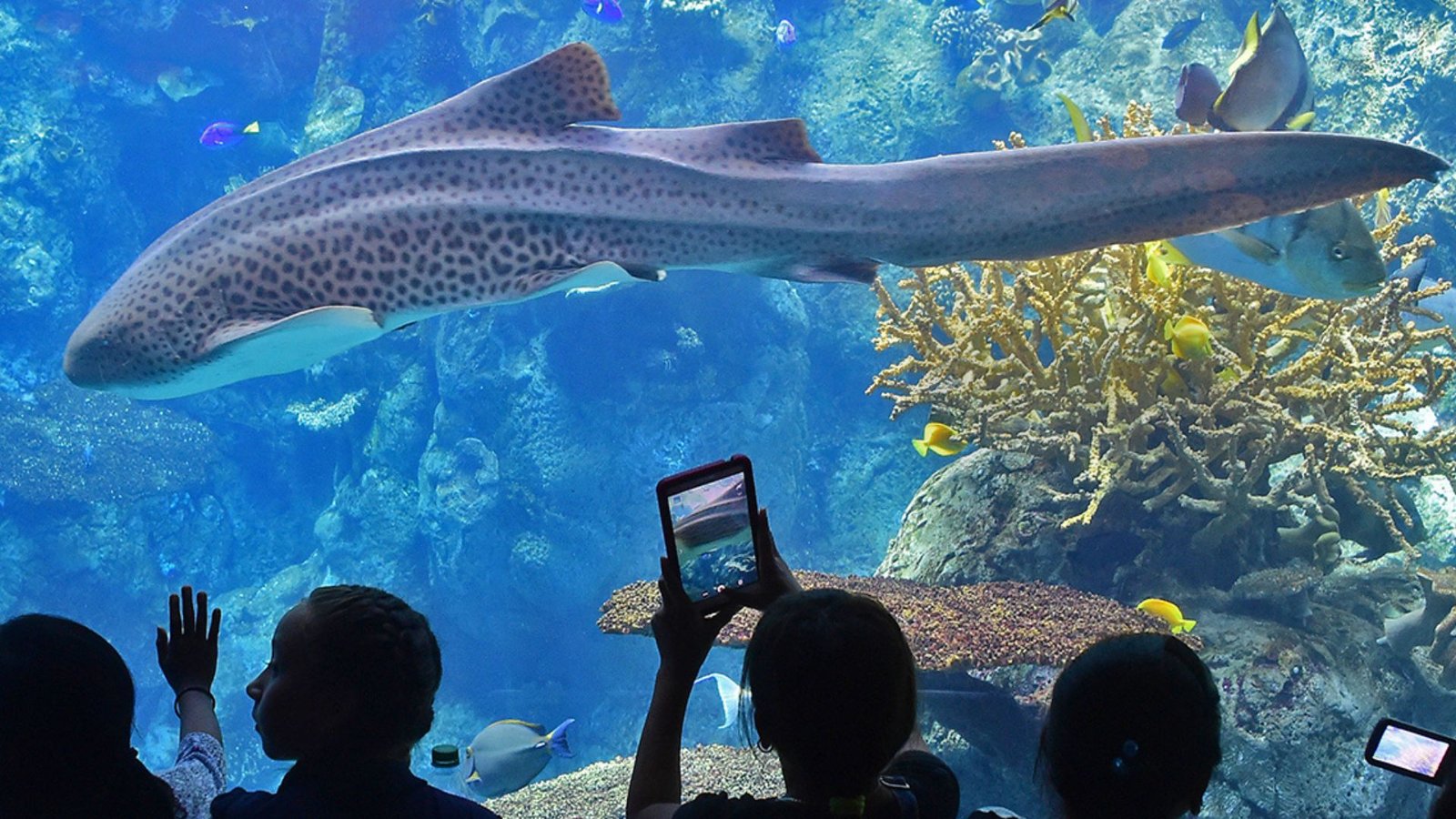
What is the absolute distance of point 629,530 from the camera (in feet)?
60.7

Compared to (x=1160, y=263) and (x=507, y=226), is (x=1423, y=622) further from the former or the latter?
(x=507, y=226)

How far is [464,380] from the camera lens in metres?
18.7

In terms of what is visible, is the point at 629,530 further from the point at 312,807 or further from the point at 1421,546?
the point at 312,807

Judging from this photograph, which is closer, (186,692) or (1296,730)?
(186,692)

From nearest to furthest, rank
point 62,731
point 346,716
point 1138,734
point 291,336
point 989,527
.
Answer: point 1138,734
point 62,731
point 346,716
point 291,336
point 989,527

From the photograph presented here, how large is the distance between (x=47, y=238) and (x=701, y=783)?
26.2m

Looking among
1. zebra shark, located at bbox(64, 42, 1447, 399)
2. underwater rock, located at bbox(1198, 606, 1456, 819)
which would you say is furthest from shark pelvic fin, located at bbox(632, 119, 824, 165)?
underwater rock, located at bbox(1198, 606, 1456, 819)

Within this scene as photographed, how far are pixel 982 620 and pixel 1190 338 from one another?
181 cm

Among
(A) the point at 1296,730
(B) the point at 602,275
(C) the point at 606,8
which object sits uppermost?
(C) the point at 606,8

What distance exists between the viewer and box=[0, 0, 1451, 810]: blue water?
17891mm

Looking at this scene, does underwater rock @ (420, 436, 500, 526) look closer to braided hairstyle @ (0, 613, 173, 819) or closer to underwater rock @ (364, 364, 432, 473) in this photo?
underwater rock @ (364, 364, 432, 473)

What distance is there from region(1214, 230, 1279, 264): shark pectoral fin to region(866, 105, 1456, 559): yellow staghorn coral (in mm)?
1250

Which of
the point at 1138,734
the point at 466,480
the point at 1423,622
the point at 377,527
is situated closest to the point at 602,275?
the point at 1138,734

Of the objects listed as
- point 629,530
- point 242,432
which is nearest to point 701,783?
point 629,530
